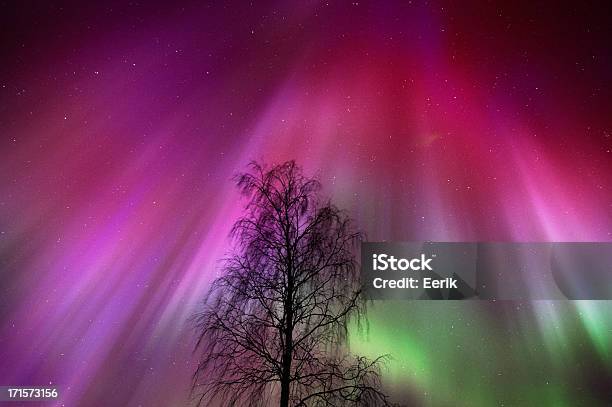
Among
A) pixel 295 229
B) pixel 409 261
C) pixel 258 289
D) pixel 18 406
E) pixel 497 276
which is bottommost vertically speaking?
pixel 18 406

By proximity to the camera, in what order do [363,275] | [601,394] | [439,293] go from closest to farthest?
[363,275]
[439,293]
[601,394]

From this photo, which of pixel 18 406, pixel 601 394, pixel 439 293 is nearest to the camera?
pixel 439 293

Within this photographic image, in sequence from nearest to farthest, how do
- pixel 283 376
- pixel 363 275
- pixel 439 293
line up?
pixel 283 376, pixel 363 275, pixel 439 293

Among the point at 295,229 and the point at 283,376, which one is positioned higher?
the point at 295,229

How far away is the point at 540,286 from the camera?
60.4 ft

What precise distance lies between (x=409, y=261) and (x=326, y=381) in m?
4.09

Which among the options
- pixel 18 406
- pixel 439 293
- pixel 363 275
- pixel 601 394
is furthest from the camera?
pixel 601 394

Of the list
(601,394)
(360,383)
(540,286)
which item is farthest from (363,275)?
(601,394)

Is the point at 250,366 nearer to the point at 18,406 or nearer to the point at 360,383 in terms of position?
the point at 360,383

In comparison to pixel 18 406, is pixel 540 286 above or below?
above

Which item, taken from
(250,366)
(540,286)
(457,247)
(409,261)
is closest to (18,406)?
(250,366)

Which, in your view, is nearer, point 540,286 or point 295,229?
point 295,229

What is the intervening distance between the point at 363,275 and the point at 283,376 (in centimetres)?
326

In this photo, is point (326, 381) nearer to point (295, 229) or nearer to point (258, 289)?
point (258, 289)
